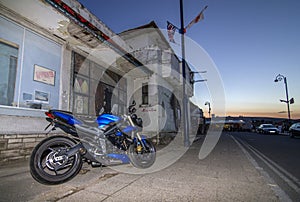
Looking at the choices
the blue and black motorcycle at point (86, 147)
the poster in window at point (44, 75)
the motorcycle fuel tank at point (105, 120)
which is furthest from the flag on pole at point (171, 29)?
the motorcycle fuel tank at point (105, 120)

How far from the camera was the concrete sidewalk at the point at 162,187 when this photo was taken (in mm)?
2277

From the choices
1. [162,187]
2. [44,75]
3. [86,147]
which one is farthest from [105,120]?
[44,75]

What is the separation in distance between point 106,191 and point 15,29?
4.31 meters

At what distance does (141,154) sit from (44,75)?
3499 millimetres

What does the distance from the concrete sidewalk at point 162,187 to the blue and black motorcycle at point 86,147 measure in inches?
10.7

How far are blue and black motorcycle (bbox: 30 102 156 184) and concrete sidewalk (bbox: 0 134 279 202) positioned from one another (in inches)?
10.7

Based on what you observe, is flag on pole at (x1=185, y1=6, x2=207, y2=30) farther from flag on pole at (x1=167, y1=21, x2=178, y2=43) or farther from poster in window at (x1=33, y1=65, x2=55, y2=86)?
poster in window at (x1=33, y1=65, x2=55, y2=86)

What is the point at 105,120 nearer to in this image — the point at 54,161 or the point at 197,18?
the point at 54,161

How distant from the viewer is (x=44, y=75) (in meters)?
4.62

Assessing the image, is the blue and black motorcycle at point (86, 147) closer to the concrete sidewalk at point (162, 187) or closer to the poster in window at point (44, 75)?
the concrete sidewalk at point (162, 187)

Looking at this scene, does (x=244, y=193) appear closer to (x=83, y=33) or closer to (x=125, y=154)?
(x=125, y=154)

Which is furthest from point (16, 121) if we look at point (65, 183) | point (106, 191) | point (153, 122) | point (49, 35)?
point (153, 122)

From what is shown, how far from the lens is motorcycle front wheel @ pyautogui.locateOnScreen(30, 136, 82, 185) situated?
2.40 metres

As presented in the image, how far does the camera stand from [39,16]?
3941 millimetres
